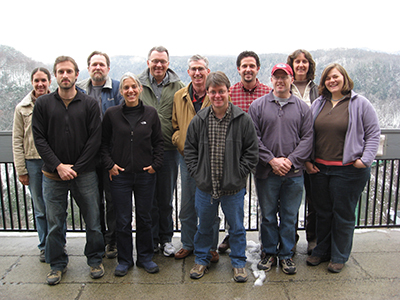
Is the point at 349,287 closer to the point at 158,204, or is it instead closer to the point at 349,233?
the point at 349,233

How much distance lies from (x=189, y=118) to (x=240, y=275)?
1.62 metres

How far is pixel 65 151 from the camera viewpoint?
2559mm

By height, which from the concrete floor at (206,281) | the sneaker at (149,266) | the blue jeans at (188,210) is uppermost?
the blue jeans at (188,210)

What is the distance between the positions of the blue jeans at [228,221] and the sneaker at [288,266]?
44 centimetres

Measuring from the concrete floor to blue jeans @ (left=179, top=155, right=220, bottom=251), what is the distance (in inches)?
8.4

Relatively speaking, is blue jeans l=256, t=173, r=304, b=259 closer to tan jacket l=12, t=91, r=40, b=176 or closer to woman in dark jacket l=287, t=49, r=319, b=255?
woman in dark jacket l=287, t=49, r=319, b=255

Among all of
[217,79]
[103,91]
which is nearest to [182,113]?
[217,79]

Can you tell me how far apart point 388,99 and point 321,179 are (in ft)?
30.6

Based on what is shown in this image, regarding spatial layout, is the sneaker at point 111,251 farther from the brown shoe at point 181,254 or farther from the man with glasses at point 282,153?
the man with glasses at point 282,153

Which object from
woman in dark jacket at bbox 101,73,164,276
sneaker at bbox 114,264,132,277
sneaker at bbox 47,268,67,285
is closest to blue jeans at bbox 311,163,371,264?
woman in dark jacket at bbox 101,73,164,276

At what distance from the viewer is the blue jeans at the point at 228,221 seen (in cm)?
264

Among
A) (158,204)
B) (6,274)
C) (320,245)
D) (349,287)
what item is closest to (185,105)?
(158,204)

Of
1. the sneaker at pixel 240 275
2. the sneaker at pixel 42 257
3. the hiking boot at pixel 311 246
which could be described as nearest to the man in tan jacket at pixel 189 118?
the sneaker at pixel 240 275

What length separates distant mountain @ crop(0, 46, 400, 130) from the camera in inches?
353
